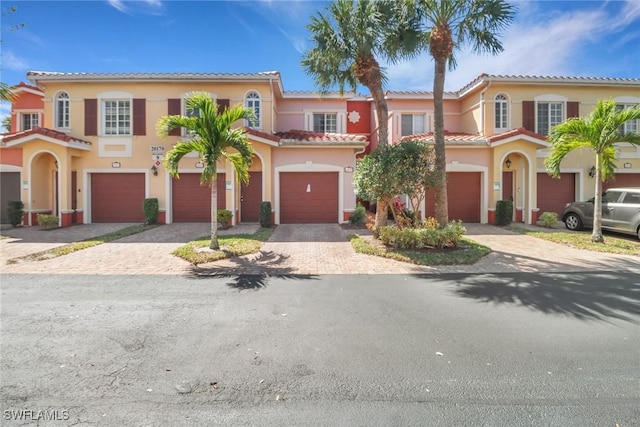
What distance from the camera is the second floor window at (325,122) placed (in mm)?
18688

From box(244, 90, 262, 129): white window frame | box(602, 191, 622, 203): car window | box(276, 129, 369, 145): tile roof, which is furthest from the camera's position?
box(244, 90, 262, 129): white window frame

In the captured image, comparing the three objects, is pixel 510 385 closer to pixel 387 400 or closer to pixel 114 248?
pixel 387 400

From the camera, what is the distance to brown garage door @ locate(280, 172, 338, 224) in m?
15.1

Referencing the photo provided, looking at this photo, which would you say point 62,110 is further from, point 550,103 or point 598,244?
point 550,103

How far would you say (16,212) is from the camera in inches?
544

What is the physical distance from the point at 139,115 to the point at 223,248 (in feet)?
32.5

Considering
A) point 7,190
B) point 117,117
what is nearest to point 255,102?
point 117,117

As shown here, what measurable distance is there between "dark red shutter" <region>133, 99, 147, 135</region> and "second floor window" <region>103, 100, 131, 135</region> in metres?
0.36

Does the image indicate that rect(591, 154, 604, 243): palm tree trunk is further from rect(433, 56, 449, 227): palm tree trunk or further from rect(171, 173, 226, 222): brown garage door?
rect(171, 173, 226, 222): brown garage door

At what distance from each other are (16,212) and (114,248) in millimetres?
7847

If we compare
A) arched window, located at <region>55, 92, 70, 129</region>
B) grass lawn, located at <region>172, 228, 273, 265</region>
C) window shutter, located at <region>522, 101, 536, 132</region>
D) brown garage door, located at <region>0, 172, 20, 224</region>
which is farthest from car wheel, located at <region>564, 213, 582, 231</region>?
brown garage door, located at <region>0, 172, 20, 224</region>

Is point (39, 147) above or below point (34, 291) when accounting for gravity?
above

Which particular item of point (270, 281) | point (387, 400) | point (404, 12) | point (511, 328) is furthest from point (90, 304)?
point (404, 12)

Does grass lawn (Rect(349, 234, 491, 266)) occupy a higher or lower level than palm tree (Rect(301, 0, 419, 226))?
lower
